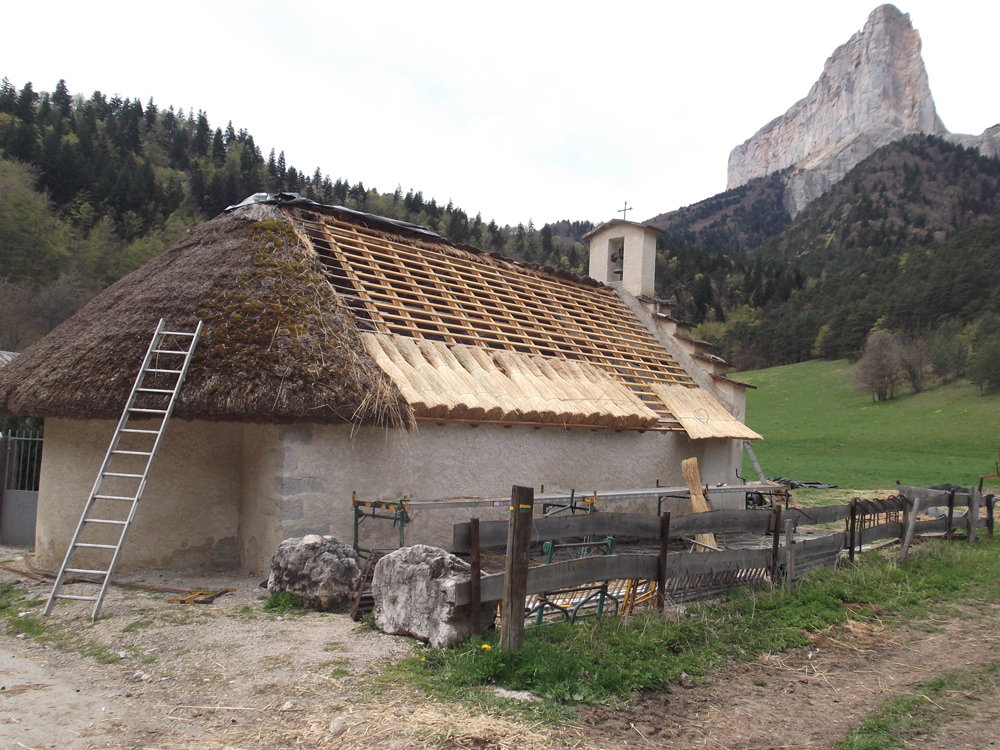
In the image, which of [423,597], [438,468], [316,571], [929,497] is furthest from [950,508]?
[316,571]

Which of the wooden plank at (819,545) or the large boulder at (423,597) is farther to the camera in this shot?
the wooden plank at (819,545)

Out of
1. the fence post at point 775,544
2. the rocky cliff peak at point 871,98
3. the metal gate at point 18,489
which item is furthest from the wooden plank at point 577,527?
the rocky cliff peak at point 871,98

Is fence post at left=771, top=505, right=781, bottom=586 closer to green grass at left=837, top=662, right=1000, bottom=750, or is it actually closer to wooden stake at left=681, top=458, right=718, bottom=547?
A: green grass at left=837, top=662, right=1000, bottom=750

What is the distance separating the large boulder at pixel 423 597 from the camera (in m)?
5.35

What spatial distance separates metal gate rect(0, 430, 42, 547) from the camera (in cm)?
1058

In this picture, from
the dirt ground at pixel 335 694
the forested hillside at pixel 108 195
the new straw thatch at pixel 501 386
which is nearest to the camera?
the dirt ground at pixel 335 694

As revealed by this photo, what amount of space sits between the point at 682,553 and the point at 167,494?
6252 millimetres

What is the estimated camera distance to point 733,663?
546 cm

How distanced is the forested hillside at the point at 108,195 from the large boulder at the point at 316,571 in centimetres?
2915

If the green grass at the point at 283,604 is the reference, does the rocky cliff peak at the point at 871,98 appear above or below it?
above

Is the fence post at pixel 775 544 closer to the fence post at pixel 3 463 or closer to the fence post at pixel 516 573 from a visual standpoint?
the fence post at pixel 516 573

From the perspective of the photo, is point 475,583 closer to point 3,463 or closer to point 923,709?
point 923,709

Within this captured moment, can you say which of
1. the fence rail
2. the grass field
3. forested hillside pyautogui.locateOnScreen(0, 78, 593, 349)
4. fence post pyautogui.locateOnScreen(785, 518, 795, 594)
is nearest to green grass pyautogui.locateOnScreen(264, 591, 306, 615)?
fence post pyautogui.locateOnScreen(785, 518, 795, 594)

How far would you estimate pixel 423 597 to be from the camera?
18.2 feet
